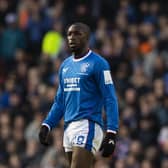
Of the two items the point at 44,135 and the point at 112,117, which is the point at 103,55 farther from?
the point at 112,117

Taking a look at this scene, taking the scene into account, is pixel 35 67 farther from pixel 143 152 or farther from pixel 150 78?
pixel 143 152

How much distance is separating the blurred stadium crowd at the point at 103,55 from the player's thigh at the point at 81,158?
500 centimetres

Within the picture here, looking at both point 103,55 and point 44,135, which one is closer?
point 44,135

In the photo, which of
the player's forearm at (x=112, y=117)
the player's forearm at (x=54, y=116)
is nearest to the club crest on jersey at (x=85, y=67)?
the player's forearm at (x=112, y=117)

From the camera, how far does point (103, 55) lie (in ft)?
57.4

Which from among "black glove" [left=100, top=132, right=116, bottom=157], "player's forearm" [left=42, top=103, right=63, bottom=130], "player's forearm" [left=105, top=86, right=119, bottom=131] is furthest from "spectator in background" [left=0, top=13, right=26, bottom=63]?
"black glove" [left=100, top=132, right=116, bottom=157]

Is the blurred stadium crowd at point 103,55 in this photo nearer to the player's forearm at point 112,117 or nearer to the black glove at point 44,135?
the black glove at point 44,135

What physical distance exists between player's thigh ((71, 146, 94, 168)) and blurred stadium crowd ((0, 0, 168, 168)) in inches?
197

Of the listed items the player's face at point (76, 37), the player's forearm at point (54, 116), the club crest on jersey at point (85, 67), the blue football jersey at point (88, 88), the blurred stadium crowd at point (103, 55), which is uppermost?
the player's face at point (76, 37)

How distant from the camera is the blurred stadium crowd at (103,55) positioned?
15531mm

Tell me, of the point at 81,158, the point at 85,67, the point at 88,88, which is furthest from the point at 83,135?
the point at 85,67

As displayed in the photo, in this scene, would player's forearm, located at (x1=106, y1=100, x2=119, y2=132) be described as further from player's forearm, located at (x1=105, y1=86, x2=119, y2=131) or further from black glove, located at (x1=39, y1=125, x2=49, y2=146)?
black glove, located at (x1=39, y1=125, x2=49, y2=146)

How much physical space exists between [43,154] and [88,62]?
667 centimetres

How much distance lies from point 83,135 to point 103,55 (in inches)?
309
